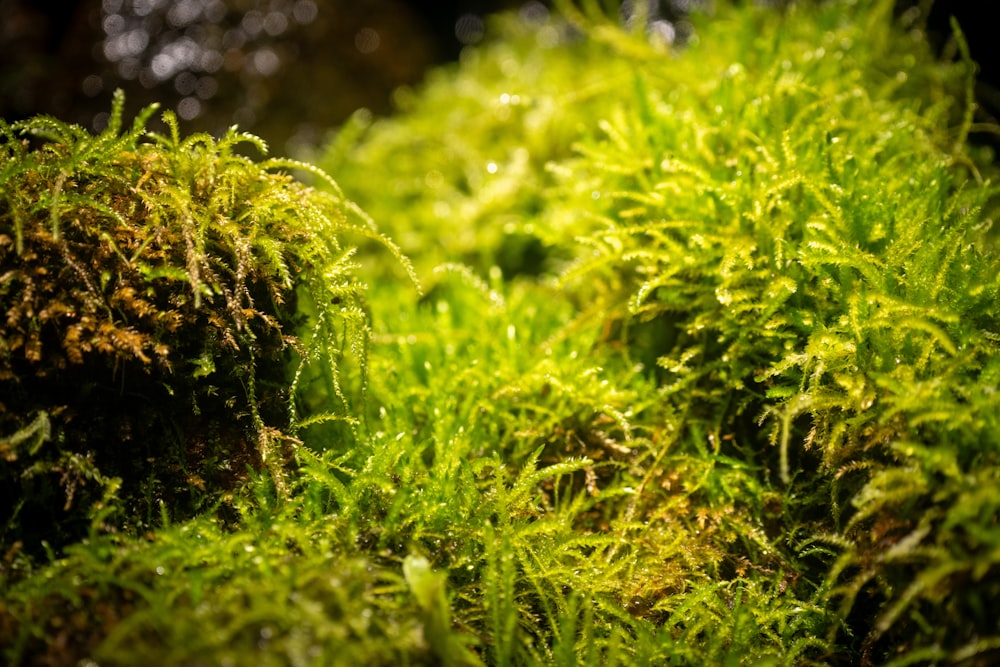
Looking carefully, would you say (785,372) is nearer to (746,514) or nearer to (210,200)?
(746,514)

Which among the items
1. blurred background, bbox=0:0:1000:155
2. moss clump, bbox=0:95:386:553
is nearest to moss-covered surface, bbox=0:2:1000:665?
moss clump, bbox=0:95:386:553

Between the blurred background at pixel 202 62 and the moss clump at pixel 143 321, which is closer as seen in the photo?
the moss clump at pixel 143 321

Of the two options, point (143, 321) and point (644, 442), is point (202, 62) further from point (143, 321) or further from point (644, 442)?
point (644, 442)

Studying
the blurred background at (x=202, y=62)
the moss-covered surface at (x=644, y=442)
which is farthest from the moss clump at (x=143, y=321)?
the blurred background at (x=202, y=62)

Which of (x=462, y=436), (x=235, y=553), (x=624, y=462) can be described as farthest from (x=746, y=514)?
(x=235, y=553)

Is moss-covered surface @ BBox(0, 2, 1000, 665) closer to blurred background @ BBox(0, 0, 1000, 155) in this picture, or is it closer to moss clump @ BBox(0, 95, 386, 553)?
moss clump @ BBox(0, 95, 386, 553)

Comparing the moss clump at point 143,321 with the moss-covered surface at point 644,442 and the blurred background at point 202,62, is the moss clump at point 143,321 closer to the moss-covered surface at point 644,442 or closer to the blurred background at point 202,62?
the moss-covered surface at point 644,442

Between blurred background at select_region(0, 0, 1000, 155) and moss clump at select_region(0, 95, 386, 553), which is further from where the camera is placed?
blurred background at select_region(0, 0, 1000, 155)
